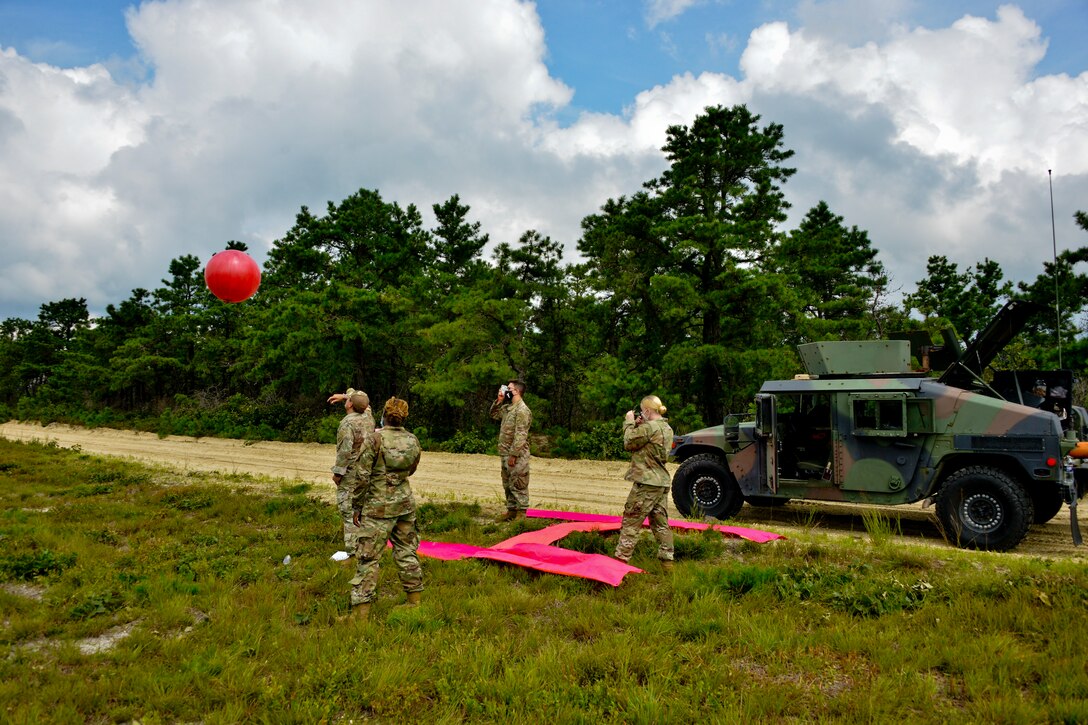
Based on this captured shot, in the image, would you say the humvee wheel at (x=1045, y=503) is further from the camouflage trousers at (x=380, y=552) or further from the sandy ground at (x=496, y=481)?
the camouflage trousers at (x=380, y=552)

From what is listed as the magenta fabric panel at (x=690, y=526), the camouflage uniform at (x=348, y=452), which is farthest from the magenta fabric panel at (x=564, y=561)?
the camouflage uniform at (x=348, y=452)

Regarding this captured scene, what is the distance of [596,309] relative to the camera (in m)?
19.3

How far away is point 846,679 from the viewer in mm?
4309

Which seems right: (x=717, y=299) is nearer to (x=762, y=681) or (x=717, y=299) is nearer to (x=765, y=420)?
(x=765, y=420)

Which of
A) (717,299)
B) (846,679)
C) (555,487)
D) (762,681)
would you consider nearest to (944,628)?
(846,679)

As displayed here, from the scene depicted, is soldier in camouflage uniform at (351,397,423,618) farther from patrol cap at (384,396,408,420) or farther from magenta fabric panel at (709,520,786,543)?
magenta fabric panel at (709,520,786,543)

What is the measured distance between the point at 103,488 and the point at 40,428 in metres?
27.6

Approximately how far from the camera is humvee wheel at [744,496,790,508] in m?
9.44

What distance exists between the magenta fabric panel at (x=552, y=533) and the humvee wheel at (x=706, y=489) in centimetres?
174

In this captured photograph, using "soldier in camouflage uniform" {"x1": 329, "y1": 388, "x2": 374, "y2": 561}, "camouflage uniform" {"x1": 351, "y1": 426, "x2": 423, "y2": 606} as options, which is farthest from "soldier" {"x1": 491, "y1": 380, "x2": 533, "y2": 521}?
"camouflage uniform" {"x1": 351, "y1": 426, "x2": 423, "y2": 606}

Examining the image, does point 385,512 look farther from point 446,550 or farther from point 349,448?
point 446,550

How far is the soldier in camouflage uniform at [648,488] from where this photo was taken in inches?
265

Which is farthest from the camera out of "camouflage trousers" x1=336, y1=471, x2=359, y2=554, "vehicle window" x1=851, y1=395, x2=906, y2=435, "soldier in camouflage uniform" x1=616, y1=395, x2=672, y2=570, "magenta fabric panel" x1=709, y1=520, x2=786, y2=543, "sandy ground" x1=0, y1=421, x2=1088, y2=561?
"sandy ground" x1=0, y1=421, x2=1088, y2=561

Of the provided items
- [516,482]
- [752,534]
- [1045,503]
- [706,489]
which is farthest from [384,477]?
[1045,503]
